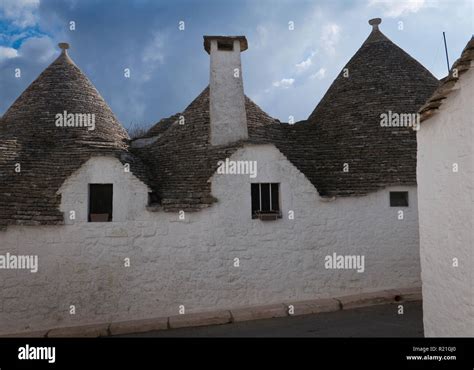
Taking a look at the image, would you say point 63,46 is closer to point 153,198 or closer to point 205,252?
point 153,198

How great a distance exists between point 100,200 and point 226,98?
3863 mm

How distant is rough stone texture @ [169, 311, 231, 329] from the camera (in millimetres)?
7188

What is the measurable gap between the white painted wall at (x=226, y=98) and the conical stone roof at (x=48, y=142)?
2.14 meters

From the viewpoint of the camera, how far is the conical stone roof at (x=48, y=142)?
7441mm

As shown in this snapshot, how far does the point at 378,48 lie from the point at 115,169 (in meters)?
9.38

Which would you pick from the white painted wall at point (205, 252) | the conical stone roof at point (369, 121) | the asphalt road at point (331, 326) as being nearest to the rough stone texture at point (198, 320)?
the asphalt road at point (331, 326)

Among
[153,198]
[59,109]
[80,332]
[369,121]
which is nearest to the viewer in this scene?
[80,332]

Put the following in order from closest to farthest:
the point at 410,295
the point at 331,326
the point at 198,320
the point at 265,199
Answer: the point at 331,326, the point at 198,320, the point at 410,295, the point at 265,199

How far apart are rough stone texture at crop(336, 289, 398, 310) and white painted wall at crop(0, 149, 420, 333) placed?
26 cm

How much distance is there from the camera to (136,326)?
7.09 m

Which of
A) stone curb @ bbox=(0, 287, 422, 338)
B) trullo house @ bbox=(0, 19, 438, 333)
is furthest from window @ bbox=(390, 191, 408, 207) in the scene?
stone curb @ bbox=(0, 287, 422, 338)

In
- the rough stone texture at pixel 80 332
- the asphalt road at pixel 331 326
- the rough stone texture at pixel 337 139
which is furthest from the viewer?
the rough stone texture at pixel 337 139

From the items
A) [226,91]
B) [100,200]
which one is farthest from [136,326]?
[226,91]

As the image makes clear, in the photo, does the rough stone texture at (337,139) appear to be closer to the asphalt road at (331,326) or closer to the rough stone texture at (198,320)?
the rough stone texture at (198,320)
